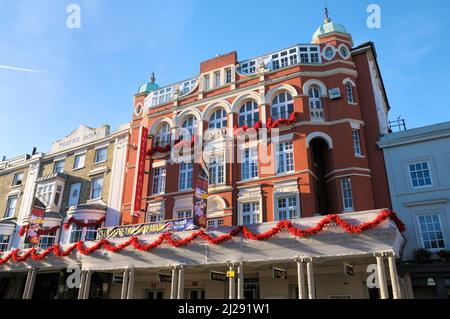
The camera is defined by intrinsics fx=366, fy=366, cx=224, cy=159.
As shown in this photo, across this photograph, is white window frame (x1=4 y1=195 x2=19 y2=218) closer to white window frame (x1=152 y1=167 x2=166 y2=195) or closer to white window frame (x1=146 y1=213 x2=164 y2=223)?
white window frame (x1=152 y1=167 x2=166 y2=195)

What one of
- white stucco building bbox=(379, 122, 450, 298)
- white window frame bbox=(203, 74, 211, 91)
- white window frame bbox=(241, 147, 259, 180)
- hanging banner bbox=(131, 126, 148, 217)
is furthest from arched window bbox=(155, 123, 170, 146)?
white stucco building bbox=(379, 122, 450, 298)

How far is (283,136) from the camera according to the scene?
24.8 metres

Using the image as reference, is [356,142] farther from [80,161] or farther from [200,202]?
Answer: [80,161]

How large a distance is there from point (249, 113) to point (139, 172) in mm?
9535

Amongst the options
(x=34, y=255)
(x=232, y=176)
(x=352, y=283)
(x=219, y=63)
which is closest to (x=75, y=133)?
(x=34, y=255)

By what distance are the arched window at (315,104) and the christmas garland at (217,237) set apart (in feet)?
29.6

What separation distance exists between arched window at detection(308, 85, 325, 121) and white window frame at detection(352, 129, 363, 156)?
2.29m

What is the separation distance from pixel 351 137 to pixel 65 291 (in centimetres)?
2228

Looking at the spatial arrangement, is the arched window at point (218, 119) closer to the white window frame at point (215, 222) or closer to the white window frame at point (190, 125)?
the white window frame at point (190, 125)

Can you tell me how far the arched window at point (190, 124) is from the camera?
29000 mm

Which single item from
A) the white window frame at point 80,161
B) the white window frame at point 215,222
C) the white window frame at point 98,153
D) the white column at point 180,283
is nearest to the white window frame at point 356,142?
the white window frame at point 215,222

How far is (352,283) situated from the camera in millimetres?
19859

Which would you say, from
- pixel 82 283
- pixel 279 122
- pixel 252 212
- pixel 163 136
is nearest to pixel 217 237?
pixel 252 212
